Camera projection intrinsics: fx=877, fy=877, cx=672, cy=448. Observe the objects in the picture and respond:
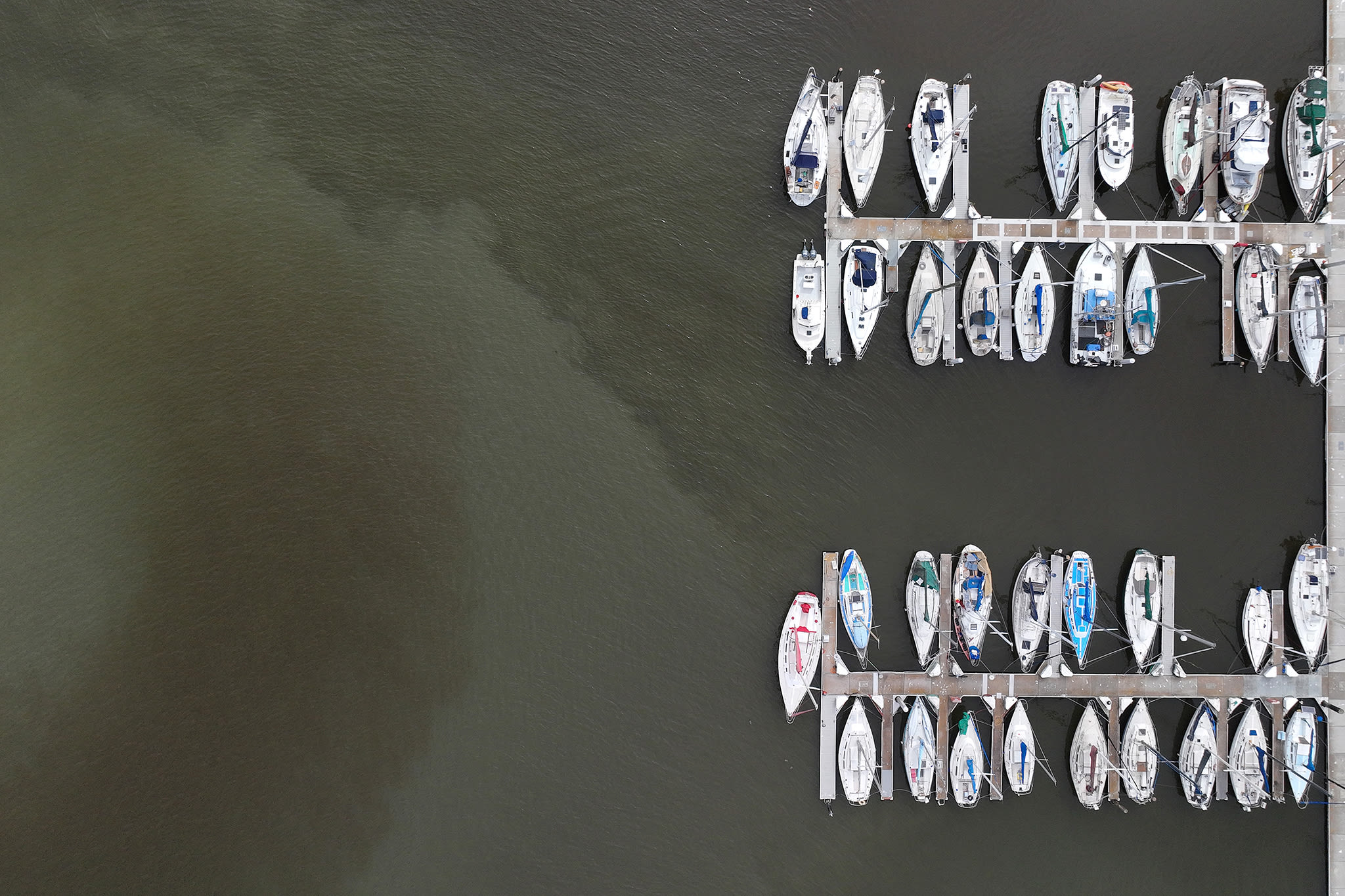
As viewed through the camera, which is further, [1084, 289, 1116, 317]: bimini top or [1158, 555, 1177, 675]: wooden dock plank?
[1158, 555, 1177, 675]: wooden dock plank

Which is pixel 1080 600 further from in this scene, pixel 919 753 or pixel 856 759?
pixel 856 759

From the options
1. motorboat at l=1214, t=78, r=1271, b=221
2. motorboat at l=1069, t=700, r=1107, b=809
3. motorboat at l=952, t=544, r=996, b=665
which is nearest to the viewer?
motorboat at l=1214, t=78, r=1271, b=221

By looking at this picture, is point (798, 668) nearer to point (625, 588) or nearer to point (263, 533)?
point (625, 588)

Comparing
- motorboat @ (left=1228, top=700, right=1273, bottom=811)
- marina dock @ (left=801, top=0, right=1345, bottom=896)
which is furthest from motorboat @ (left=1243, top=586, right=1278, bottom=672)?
motorboat @ (left=1228, top=700, right=1273, bottom=811)

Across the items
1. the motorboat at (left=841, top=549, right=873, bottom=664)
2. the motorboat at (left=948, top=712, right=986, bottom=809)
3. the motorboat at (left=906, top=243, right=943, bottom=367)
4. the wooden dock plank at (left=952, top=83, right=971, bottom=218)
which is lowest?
the motorboat at (left=948, top=712, right=986, bottom=809)

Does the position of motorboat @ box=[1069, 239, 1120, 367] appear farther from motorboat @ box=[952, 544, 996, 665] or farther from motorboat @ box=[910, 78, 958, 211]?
motorboat @ box=[952, 544, 996, 665]

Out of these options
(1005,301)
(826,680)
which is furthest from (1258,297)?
(826,680)

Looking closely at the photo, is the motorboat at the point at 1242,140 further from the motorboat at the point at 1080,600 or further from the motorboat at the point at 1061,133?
the motorboat at the point at 1080,600
